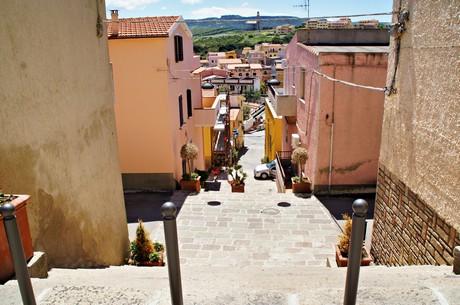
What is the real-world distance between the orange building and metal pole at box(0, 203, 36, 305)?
454 inches

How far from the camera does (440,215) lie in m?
4.67

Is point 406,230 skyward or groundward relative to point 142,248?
skyward

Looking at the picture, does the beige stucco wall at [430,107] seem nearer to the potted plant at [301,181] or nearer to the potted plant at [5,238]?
the potted plant at [5,238]

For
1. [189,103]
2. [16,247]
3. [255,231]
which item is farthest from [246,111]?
[16,247]

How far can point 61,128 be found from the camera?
5309 millimetres

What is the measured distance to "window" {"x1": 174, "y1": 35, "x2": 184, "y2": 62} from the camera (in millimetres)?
14805

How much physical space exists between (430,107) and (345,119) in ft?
25.1

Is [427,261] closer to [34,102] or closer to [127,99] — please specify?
[34,102]

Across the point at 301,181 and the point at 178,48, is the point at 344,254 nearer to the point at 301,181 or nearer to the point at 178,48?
the point at 301,181

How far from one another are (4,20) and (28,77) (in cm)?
69

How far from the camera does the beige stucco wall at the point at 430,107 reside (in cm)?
441

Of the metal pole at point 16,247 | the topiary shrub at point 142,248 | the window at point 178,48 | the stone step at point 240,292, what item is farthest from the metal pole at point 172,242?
the window at point 178,48

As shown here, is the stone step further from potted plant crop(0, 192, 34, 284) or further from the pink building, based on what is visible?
the pink building

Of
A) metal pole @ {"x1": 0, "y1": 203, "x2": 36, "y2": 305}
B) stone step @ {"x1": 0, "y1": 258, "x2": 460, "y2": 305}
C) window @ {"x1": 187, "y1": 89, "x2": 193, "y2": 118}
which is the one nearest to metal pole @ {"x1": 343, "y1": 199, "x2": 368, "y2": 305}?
stone step @ {"x1": 0, "y1": 258, "x2": 460, "y2": 305}
